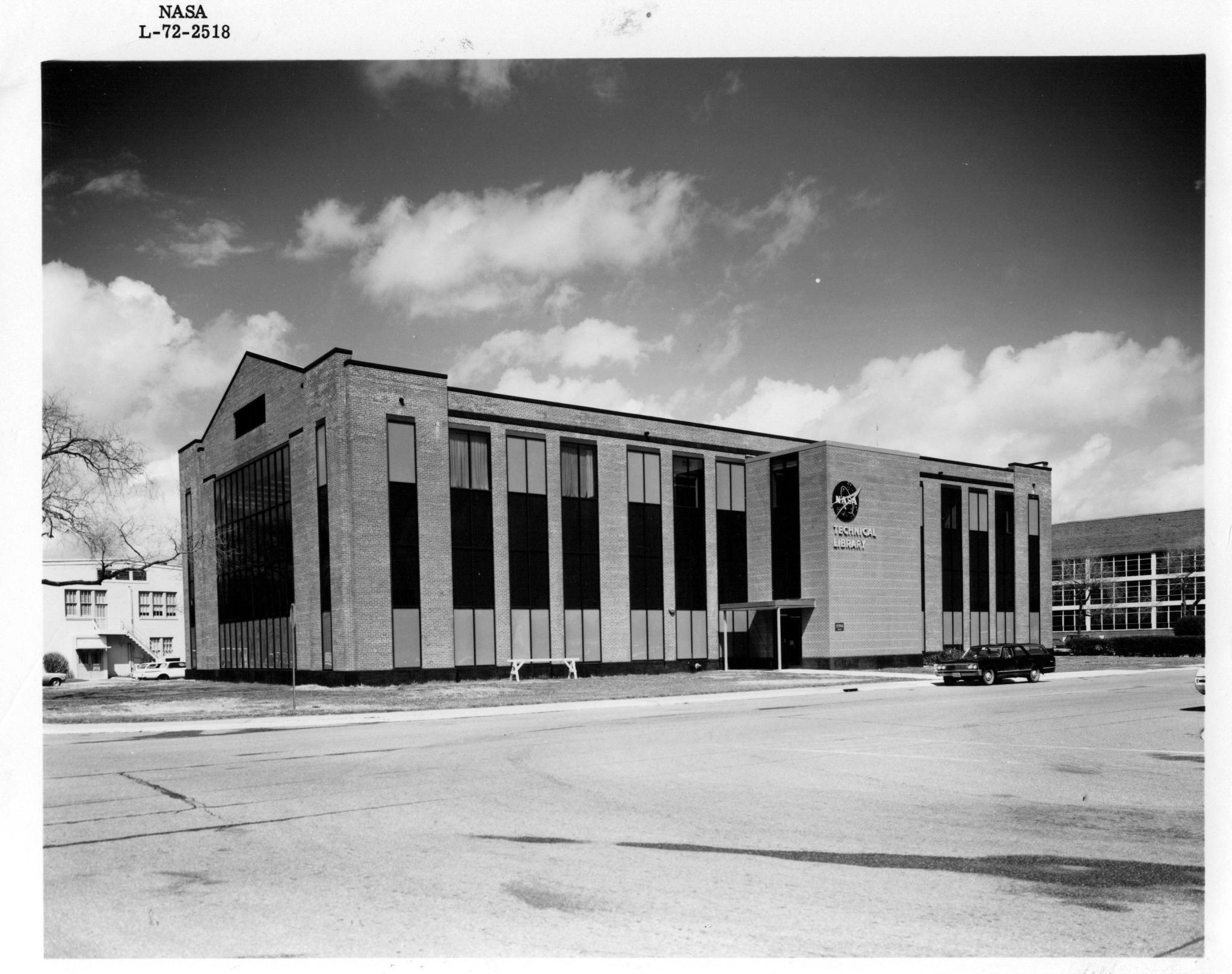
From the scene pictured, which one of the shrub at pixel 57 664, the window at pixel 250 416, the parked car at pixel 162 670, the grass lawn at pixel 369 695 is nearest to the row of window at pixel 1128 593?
the grass lawn at pixel 369 695

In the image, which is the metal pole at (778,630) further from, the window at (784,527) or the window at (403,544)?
the window at (403,544)

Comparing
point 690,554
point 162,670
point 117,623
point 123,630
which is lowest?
point 162,670

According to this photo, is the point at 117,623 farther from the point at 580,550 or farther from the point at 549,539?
the point at 580,550

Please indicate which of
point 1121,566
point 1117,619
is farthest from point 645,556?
point 1117,619

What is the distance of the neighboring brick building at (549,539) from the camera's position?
35656 millimetres

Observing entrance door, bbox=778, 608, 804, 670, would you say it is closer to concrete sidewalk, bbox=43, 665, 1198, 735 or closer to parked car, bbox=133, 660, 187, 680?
concrete sidewalk, bbox=43, 665, 1198, 735

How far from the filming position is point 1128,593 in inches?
2459

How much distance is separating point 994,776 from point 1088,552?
5960 centimetres

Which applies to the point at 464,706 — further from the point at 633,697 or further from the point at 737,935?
the point at 737,935

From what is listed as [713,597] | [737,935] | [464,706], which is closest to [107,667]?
[713,597]

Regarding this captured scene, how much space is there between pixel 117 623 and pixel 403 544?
36653 millimetres

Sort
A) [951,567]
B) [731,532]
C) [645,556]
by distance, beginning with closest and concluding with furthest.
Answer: [645,556], [731,532], [951,567]

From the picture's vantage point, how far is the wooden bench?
3819 cm

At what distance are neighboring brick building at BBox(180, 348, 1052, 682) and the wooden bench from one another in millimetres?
327
